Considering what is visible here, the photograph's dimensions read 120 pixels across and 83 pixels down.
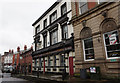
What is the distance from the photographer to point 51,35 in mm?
19438

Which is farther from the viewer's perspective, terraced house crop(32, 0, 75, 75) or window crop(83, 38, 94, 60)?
terraced house crop(32, 0, 75, 75)

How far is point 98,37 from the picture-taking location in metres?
9.92

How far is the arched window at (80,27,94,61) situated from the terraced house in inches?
74.1

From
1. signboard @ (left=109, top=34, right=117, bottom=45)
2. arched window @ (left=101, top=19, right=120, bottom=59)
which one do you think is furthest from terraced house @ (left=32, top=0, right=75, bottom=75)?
signboard @ (left=109, top=34, right=117, bottom=45)

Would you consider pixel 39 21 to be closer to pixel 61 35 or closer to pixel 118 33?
pixel 61 35

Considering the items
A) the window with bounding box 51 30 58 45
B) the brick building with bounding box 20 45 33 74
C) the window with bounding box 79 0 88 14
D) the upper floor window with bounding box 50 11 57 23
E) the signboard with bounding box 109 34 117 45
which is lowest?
the brick building with bounding box 20 45 33 74

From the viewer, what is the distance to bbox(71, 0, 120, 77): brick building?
8.71m

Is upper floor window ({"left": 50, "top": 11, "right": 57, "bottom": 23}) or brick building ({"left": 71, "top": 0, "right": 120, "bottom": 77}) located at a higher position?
upper floor window ({"left": 50, "top": 11, "right": 57, "bottom": 23})

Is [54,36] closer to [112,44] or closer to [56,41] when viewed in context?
[56,41]

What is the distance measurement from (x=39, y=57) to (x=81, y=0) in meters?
14.1

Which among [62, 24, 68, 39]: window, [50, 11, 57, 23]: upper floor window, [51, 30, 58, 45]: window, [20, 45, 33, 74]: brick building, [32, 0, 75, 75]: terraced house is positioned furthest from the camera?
[20, 45, 33, 74]: brick building

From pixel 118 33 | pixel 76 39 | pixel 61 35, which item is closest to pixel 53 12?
pixel 61 35

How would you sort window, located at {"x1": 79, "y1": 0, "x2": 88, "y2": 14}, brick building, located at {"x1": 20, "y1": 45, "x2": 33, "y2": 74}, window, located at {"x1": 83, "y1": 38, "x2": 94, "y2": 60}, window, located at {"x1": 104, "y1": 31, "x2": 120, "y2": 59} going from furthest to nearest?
brick building, located at {"x1": 20, "y1": 45, "x2": 33, "y2": 74} → window, located at {"x1": 79, "y1": 0, "x2": 88, "y2": 14} → window, located at {"x1": 83, "y1": 38, "x2": 94, "y2": 60} → window, located at {"x1": 104, "y1": 31, "x2": 120, "y2": 59}

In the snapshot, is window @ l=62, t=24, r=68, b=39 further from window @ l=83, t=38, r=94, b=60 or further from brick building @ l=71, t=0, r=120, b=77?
window @ l=83, t=38, r=94, b=60
